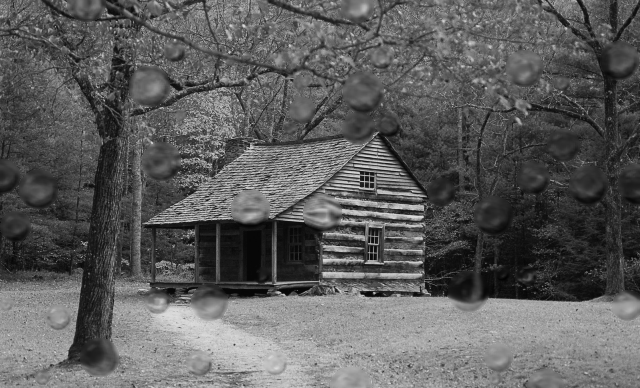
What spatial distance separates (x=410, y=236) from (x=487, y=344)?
53.9 feet

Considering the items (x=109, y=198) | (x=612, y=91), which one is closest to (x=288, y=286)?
(x=612, y=91)

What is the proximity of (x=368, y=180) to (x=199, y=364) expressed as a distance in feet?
57.7

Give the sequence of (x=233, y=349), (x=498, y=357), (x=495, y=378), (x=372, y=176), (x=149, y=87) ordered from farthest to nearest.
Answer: (x=372, y=176), (x=233, y=349), (x=498, y=357), (x=495, y=378), (x=149, y=87)

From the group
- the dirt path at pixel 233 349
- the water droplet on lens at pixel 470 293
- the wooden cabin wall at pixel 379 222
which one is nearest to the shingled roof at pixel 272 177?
the wooden cabin wall at pixel 379 222

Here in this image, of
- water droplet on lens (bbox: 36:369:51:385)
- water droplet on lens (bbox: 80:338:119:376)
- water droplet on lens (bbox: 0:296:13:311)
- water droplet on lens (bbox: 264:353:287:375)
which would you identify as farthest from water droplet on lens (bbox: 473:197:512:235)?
water droplet on lens (bbox: 0:296:13:311)

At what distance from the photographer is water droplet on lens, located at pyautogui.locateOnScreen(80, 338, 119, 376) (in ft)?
35.7

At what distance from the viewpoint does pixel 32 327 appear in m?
18.9

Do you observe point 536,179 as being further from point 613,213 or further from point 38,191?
point 613,213

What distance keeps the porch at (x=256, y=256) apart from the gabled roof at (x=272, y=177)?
0.84m

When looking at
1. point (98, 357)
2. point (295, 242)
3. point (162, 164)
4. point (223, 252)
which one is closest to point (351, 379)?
point (98, 357)

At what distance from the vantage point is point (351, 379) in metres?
12.5

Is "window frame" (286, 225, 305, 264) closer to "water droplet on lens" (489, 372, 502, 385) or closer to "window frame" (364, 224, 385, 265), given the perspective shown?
"window frame" (364, 224, 385, 265)

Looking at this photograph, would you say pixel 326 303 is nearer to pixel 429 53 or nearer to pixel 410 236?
pixel 410 236

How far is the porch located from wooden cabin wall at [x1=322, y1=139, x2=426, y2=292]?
0.99 metres
